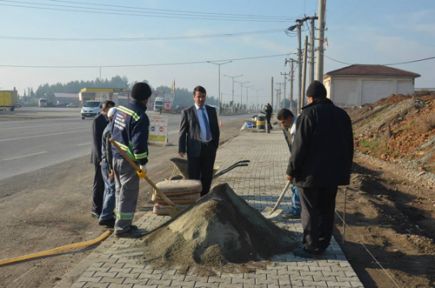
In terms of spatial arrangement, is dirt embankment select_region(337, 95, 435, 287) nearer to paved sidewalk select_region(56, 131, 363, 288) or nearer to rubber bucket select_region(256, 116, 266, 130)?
paved sidewalk select_region(56, 131, 363, 288)

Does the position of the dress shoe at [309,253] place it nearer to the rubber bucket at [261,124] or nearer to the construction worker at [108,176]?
the construction worker at [108,176]

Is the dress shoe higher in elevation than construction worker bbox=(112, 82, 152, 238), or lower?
lower

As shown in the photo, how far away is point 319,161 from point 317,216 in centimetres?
65

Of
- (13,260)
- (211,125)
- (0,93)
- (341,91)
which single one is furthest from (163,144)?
(0,93)

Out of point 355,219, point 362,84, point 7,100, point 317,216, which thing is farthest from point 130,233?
point 7,100

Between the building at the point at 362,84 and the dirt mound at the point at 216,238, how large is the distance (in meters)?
49.6

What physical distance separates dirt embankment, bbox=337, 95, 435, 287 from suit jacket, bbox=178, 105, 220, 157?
89.9 inches

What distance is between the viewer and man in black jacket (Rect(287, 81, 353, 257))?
5.19 m

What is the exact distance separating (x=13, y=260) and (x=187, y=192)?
2465mm

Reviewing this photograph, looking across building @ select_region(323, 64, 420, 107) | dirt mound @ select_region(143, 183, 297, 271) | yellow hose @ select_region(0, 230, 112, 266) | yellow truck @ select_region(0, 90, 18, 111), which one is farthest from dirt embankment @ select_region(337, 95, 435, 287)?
yellow truck @ select_region(0, 90, 18, 111)

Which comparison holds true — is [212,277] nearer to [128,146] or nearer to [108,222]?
[128,146]

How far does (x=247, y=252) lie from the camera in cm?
525

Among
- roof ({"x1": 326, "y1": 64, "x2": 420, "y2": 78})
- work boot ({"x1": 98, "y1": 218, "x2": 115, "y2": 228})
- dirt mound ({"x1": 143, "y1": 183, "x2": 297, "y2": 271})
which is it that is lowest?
work boot ({"x1": 98, "y1": 218, "x2": 115, "y2": 228})

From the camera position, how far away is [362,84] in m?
54.1
